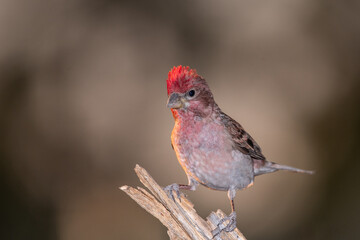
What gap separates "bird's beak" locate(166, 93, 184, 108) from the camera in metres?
2.61

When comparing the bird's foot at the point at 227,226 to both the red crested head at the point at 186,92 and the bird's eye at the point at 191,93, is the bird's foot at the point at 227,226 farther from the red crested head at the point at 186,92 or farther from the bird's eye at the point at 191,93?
the bird's eye at the point at 191,93

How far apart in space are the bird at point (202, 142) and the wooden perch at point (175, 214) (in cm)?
8

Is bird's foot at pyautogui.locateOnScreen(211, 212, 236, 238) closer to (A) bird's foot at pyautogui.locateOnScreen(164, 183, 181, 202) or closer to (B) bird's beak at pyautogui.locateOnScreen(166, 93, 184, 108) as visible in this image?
(A) bird's foot at pyautogui.locateOnScreen(164, 183, 181, 202)

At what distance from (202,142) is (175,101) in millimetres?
334

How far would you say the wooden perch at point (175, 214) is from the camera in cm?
252

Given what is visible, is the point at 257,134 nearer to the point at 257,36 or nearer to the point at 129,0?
the point at 257,36

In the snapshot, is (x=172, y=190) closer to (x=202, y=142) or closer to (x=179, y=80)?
(x=202, y=142)

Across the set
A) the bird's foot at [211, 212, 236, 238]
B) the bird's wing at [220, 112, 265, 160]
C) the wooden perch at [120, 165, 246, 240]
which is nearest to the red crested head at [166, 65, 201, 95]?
the bird's wing at [220, 112, 265, 160]

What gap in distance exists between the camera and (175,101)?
2637mm

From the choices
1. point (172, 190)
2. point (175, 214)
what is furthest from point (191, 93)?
point (175, 214)

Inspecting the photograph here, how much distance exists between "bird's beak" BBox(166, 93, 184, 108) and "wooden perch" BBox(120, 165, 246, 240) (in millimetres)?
440

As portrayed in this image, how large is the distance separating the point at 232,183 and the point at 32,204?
3405 mm

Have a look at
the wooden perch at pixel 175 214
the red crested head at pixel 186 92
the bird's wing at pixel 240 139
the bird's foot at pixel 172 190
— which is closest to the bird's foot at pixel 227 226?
the wooden perch at pixel 175 214

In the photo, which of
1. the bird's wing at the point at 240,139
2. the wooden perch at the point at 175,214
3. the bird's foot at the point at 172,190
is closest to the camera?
the wooden perch at the point at 175,214
